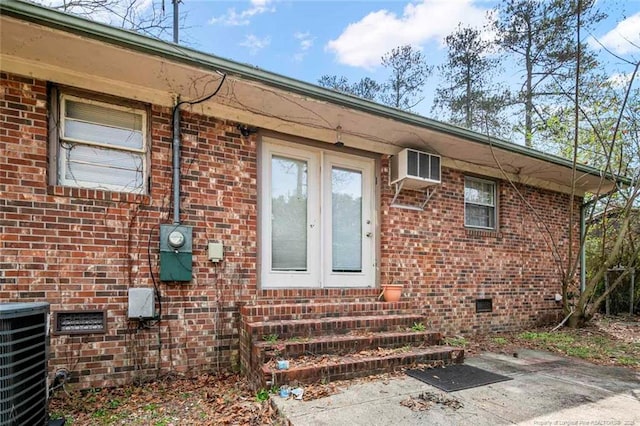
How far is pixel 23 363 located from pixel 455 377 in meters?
3.43

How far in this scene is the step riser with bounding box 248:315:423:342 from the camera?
343cm

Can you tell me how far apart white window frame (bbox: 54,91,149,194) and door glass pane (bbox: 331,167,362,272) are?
91.1 inches

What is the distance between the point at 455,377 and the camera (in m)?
3.36

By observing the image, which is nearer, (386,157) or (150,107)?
(150,107)

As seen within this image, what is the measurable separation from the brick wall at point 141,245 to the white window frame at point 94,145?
0.34ft

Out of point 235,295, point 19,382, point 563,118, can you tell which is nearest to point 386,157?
point 235,295

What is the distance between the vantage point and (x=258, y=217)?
4176 millimetres

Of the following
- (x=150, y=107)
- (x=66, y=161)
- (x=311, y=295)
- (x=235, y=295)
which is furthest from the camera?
(x=311, y=295)

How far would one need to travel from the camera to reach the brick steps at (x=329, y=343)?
3.10 metres

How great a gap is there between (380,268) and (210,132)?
9.52ft

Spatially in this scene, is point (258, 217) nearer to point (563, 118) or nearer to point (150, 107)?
point (150, 107)

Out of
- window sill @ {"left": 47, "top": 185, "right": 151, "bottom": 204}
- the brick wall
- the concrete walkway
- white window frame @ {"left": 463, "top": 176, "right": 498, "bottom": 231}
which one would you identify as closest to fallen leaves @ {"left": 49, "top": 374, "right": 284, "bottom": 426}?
the brick wall

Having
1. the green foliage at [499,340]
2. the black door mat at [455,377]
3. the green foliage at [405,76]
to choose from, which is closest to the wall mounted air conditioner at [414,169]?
the black door mat at [455,377]

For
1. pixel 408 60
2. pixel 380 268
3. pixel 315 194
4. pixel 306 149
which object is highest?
pixel 408 60
